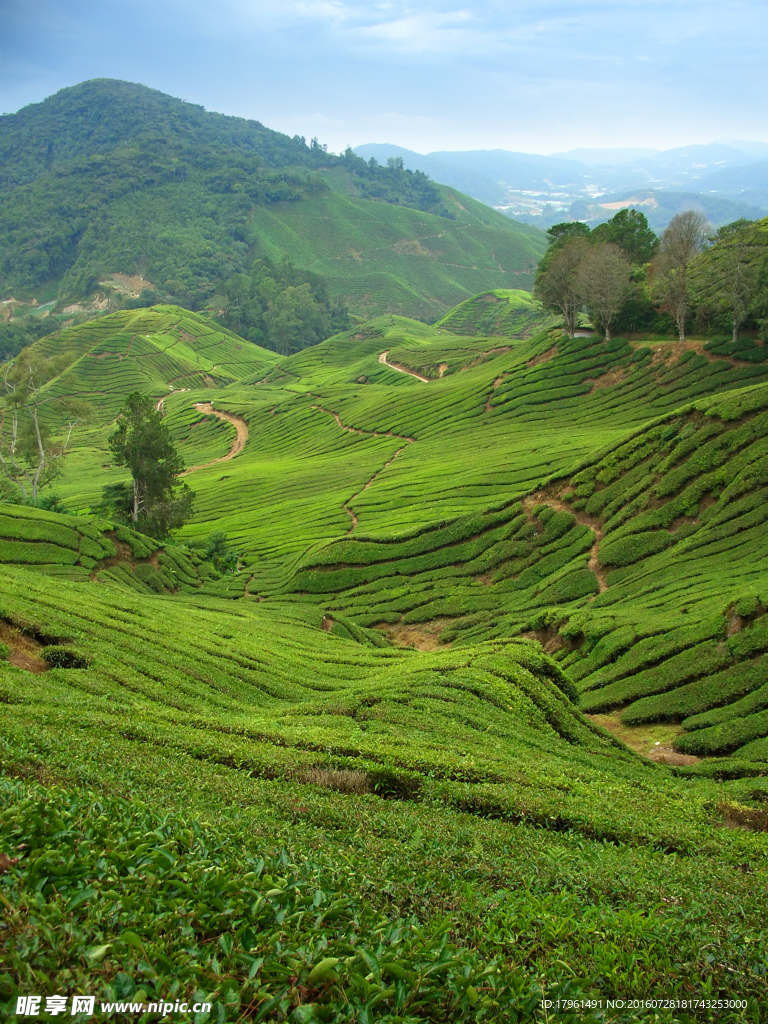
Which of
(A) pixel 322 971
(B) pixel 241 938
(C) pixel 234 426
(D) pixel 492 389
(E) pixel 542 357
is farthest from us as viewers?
(C) pixel 234 426

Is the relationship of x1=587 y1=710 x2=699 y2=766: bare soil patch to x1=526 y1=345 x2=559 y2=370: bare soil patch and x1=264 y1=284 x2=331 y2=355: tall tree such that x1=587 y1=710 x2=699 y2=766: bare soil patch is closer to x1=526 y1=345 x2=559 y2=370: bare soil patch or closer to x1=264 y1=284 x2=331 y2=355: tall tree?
x1=526 y1=345 x2=559 y2=370: bare soil patch

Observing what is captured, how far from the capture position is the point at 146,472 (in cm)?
5256

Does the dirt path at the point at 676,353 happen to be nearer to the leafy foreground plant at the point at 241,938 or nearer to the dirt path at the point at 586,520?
the dirt path at the point at 586,520

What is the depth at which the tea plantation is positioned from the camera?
5.99 metres

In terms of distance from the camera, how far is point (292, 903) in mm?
6641

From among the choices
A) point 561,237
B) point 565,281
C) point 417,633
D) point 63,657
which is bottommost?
point 417,633

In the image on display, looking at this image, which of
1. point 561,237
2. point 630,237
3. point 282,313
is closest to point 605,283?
point 630,237

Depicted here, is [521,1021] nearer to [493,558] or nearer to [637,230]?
[493,558]

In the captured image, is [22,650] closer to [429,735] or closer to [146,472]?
[429,735]

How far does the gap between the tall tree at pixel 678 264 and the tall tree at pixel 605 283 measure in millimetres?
3260

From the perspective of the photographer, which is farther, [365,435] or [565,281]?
[365,435]

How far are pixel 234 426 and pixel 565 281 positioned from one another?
5921 centimetres

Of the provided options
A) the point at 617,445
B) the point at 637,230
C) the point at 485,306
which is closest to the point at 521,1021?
the point at 617,445

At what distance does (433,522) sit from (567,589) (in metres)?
13.5
